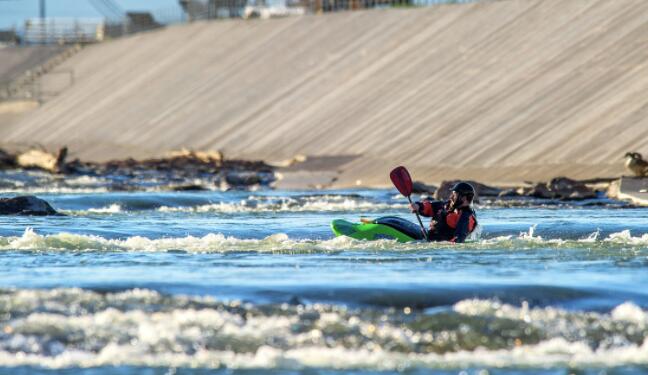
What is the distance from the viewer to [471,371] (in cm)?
1184

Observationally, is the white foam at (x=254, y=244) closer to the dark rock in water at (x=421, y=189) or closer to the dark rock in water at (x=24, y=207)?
the dark rock in water at (x=24, y=207)

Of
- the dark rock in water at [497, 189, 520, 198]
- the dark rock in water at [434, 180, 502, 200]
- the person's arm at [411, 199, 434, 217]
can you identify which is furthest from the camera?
the dark rock in water at [497, 189, 520, 198]

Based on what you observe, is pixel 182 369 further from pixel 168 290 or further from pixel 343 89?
pixel 343 89

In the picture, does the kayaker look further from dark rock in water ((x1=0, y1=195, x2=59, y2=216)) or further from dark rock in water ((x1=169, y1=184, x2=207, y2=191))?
dark rock in water ((x1=169, y1=184, x2=207, y2=191))

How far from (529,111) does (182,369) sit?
28816mm

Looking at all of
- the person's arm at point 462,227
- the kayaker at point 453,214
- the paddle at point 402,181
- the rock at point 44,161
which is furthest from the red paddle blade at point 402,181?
the rock at point 44,161

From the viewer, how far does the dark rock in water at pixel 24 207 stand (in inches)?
1030

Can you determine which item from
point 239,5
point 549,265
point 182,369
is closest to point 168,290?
point 182,369

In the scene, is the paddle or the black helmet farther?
the paddle

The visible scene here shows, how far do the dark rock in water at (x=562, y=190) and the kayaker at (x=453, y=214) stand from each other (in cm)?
1080

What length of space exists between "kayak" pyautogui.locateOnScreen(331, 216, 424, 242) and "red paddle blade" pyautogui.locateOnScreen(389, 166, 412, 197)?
99 cm

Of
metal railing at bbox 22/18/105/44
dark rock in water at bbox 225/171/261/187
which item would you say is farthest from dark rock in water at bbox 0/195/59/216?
metal railing at bbox 22/18/105/44

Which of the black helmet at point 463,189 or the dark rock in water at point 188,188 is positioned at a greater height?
the dark rock in water at point 188,188

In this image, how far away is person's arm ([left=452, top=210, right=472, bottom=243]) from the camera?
19.1 m
